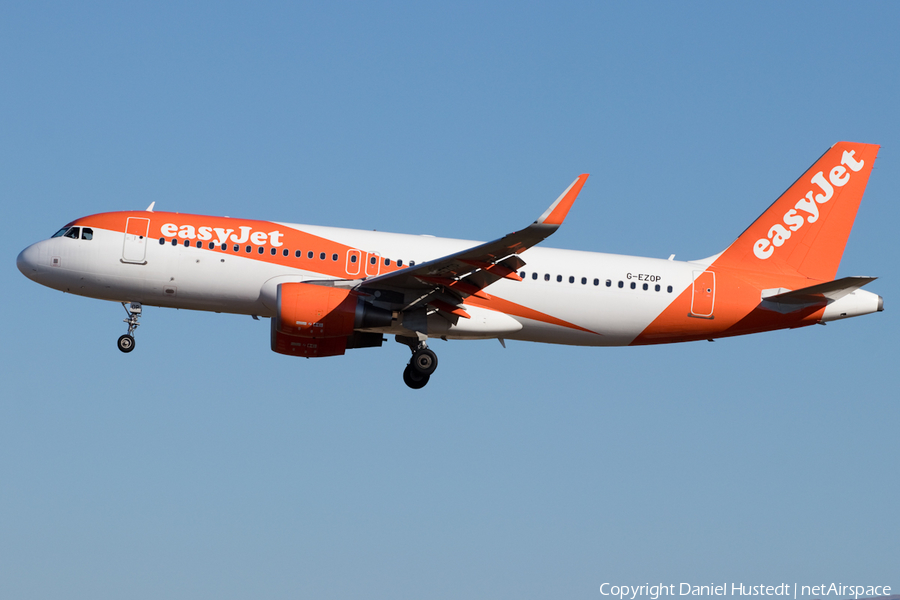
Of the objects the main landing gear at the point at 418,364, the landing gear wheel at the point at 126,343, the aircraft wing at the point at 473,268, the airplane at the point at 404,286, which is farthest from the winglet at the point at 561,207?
the landing gear wheel at the point at 126,343

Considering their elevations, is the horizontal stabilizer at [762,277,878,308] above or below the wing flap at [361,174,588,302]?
above

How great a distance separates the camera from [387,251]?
1358 inches

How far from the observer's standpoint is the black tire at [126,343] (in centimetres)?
3519

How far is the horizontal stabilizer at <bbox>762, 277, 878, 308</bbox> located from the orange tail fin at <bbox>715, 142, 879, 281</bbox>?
143 centimetres

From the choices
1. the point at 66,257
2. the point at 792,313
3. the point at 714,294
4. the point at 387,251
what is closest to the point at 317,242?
the point at 387,251

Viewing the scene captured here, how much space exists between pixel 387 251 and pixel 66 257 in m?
9.62

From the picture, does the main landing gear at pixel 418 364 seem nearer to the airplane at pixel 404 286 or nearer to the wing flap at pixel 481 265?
the airplane at pixel 404 286

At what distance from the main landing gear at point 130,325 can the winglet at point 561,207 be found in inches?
533

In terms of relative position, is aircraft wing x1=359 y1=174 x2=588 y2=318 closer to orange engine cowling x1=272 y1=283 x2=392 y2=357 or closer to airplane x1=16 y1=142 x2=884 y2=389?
airplane x1=16 y1=142 x2=884 y2=389

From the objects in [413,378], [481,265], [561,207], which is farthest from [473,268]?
[413,378]

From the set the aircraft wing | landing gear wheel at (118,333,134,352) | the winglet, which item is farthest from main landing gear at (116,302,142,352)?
the winglet

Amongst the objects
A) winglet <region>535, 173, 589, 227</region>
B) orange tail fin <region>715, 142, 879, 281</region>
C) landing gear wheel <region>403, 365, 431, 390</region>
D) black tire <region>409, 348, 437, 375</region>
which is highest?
orange tail fin <region>715, 142, 879, 281</region>

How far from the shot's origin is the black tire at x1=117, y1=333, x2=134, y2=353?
35.2 m

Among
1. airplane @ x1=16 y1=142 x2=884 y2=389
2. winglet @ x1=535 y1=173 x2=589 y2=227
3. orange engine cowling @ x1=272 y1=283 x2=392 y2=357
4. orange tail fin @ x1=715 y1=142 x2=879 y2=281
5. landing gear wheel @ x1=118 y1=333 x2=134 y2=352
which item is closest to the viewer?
winglet @ x1=535 y1=173 x2=589 y2=227
